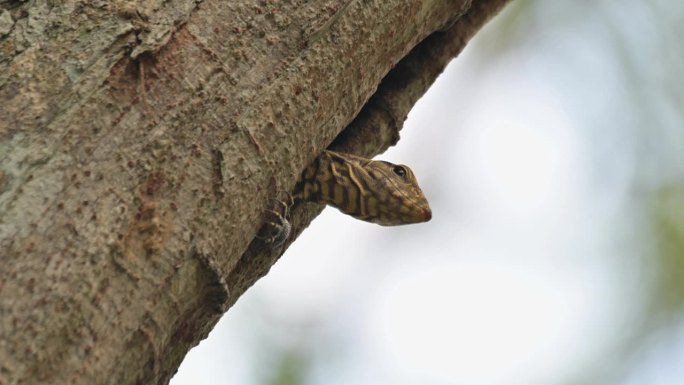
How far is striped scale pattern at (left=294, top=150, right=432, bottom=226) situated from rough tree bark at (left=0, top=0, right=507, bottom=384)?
581 millimetres

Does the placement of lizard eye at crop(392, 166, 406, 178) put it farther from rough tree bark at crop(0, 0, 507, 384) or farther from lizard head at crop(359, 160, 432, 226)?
rough tree bark at crop(0, 0, 507, 384)

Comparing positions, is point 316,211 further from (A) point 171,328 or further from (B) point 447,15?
(A) point 171,328

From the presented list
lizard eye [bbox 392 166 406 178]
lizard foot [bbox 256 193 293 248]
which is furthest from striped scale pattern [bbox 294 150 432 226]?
lizard foot [bbox 256 193 293 248]

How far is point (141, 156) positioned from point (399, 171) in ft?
7.43

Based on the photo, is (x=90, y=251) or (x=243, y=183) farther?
(x=243, y=183)

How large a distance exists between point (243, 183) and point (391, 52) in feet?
3.65

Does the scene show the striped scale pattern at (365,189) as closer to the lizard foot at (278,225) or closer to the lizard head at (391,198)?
the lizard head at (391,198)

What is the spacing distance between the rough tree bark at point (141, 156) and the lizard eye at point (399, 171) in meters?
1.28

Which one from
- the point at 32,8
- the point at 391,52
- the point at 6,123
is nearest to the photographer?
the point at 6,123

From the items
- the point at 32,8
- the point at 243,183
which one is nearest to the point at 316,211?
the point at 243,183

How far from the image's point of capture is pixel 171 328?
3.22 metres

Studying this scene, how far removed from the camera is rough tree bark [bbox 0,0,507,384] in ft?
9.00

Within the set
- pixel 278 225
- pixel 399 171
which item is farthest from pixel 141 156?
pixel 399 171

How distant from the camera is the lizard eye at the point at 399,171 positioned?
5.05m
